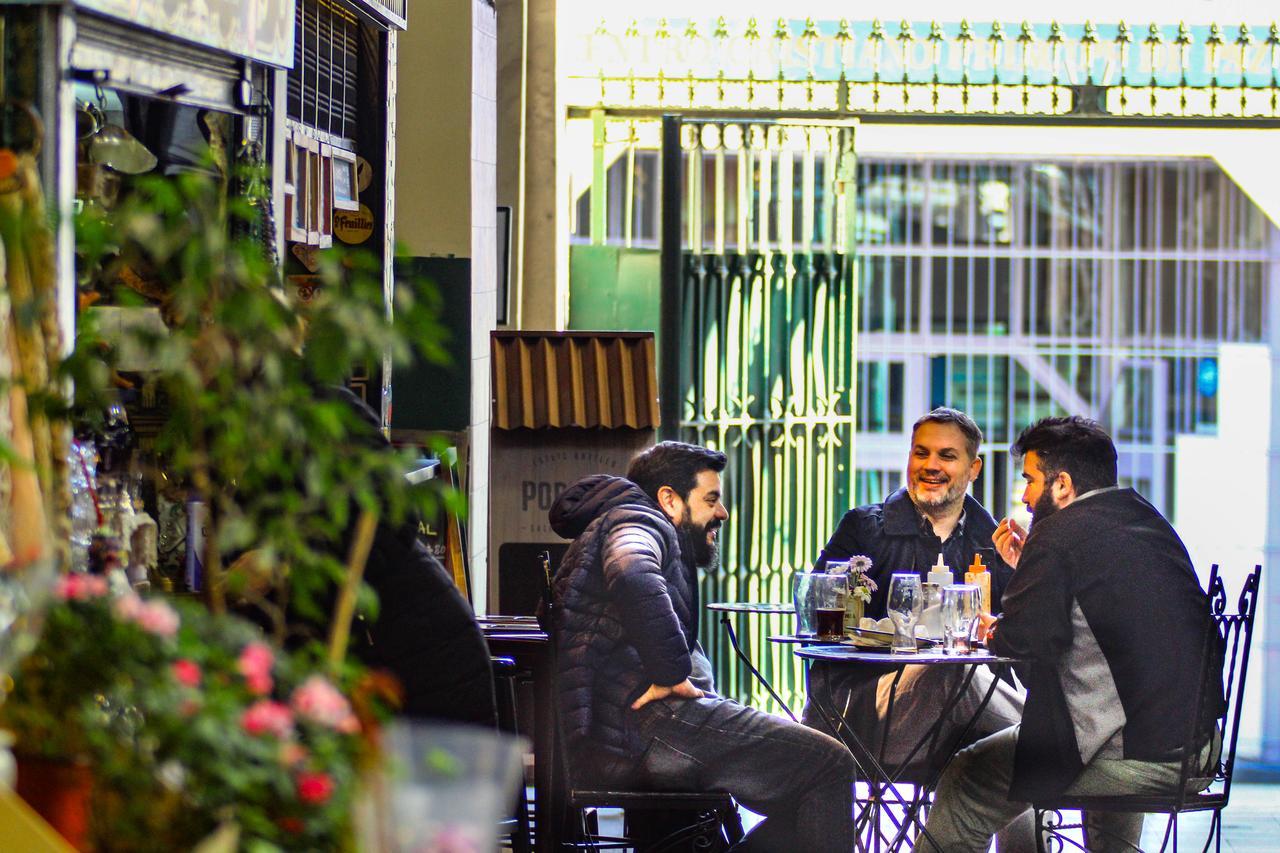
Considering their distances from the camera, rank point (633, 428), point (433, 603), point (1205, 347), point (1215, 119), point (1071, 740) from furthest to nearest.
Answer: point (1205, 347) < point (1215, 119) < point (633, 428) < point (1071, 740) < point (433, 603)

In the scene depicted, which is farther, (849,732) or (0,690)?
(849,732)

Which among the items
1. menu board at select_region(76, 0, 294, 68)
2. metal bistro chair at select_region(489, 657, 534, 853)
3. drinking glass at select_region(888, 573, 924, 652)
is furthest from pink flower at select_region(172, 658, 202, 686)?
drinking glass at select_region(888, 573, 924, 652)

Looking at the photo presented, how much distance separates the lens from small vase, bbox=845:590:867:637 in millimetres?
5156

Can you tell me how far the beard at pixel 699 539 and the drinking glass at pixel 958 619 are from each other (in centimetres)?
62

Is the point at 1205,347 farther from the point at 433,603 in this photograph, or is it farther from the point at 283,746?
the point at 283,746

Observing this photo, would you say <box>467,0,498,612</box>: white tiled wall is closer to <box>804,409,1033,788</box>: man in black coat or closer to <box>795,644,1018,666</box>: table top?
<box>804,409,1033,788</box>: man in black coat

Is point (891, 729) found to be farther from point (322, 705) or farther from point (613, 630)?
point (322, 705)

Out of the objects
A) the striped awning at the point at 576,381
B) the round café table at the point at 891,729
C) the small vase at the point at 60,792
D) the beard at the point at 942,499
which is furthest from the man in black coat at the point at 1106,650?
the small vase at the point at 60,792

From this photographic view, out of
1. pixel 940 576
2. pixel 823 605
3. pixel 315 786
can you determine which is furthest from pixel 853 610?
pixel 315 786

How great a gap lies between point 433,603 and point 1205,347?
1362 centimetres

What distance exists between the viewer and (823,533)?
7426 mm

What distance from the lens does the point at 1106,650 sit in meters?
4.58

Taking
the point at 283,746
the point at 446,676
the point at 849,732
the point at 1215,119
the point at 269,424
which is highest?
the point at 1215,119

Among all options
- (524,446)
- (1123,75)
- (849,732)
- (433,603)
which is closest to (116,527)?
(433,603)
